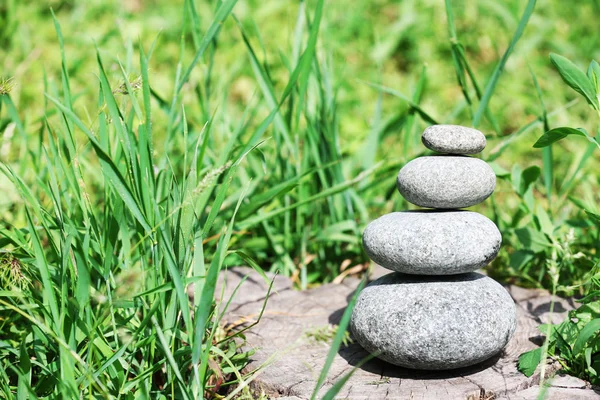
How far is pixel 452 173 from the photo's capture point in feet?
7.43

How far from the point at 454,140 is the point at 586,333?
2.51 feet

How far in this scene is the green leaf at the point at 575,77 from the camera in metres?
2.10

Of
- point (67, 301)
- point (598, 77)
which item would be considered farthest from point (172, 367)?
point (598, 77)

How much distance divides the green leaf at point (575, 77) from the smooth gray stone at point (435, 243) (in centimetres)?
54

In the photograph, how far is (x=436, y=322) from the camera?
2.16 metres

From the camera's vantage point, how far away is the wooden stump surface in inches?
82.9

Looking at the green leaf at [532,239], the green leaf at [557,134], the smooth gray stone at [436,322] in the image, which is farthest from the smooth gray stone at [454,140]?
the green leaf at [532,239]

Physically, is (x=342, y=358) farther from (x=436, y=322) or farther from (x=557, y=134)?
(x=557, y=134)

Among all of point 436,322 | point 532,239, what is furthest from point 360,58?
point 436,322

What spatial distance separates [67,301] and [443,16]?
A: 441 cm

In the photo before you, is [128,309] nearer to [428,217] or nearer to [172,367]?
[172,367]

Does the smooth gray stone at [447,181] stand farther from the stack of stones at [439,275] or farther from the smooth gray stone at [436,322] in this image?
the smooth gray stone at [436,322]

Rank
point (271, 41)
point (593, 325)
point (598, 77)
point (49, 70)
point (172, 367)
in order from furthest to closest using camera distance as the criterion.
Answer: point (271, 41), point (49, 70), point (598, 77), point (593, 325), point (172, 367)

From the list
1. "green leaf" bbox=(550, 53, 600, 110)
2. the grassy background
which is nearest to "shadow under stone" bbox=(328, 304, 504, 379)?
"green leaf" bbox=(550, 53, 600, 110)
